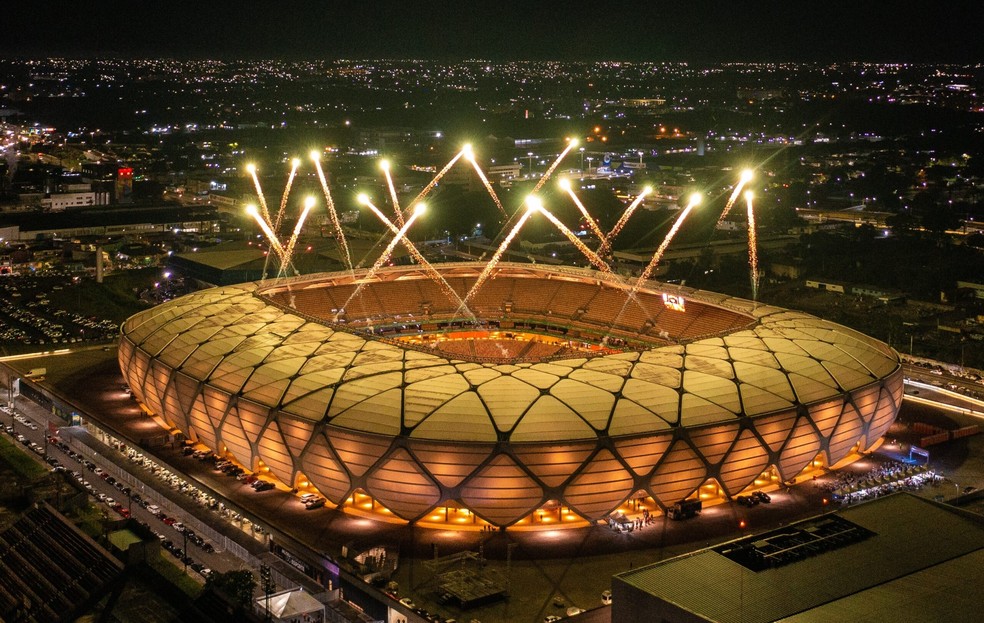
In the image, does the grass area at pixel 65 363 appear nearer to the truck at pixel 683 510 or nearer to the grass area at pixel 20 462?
the grass area at pixel 20 462

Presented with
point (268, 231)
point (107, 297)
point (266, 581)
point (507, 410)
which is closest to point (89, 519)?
point (266, 581)

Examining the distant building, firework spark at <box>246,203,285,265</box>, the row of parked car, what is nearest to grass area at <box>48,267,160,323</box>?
firework spark at <box>246,203,285,265</box>

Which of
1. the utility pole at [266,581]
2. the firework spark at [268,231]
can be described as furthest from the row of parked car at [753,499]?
the firework spark at [268,231]

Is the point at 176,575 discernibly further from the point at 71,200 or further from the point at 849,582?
the point at 71,200

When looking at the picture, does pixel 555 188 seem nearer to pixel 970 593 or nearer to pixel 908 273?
pixel 908 273

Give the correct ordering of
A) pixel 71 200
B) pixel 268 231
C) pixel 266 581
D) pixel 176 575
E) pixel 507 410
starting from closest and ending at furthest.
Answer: pixel 266 581 < pixel 176 575 < pixel 507 410 < pixel 268 231 < pixel 71 200
